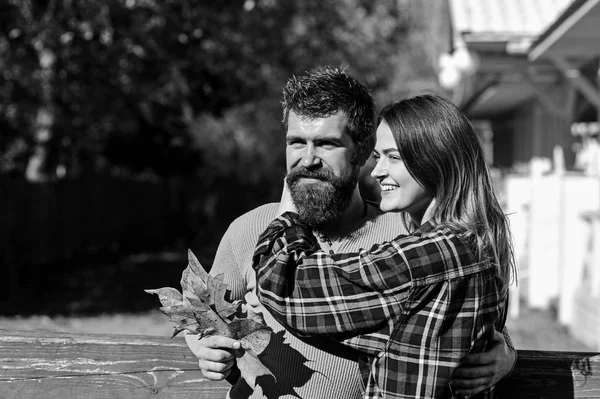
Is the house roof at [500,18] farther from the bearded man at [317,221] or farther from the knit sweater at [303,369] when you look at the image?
the knit sweater at [303,369]

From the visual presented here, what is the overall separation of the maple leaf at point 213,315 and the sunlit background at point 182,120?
15.0 feet

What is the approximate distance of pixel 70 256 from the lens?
16.3 meters

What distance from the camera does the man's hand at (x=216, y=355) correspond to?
210 centimetres

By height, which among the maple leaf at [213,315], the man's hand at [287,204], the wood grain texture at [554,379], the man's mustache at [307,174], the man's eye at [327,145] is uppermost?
the man's eye at [327,145]

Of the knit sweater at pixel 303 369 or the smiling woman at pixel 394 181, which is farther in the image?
the knit sweater at pixel 303 369

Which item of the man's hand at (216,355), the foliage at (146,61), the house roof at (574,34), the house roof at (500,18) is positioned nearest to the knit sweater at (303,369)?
the man's hand at (216,355)

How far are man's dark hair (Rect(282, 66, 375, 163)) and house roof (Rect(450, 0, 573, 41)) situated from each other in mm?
8598

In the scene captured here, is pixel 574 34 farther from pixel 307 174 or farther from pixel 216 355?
pixel 216 355

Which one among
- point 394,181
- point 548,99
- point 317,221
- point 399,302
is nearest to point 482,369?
point 399,302

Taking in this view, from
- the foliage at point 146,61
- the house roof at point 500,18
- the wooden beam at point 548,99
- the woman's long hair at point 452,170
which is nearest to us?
the woman's long hair at point 452,170

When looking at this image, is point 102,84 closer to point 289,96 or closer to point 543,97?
point 543,97

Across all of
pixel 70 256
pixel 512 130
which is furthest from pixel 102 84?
pixel 512 130

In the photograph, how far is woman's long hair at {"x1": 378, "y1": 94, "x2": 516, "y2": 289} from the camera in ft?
6.84

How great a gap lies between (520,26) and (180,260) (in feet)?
29.2
